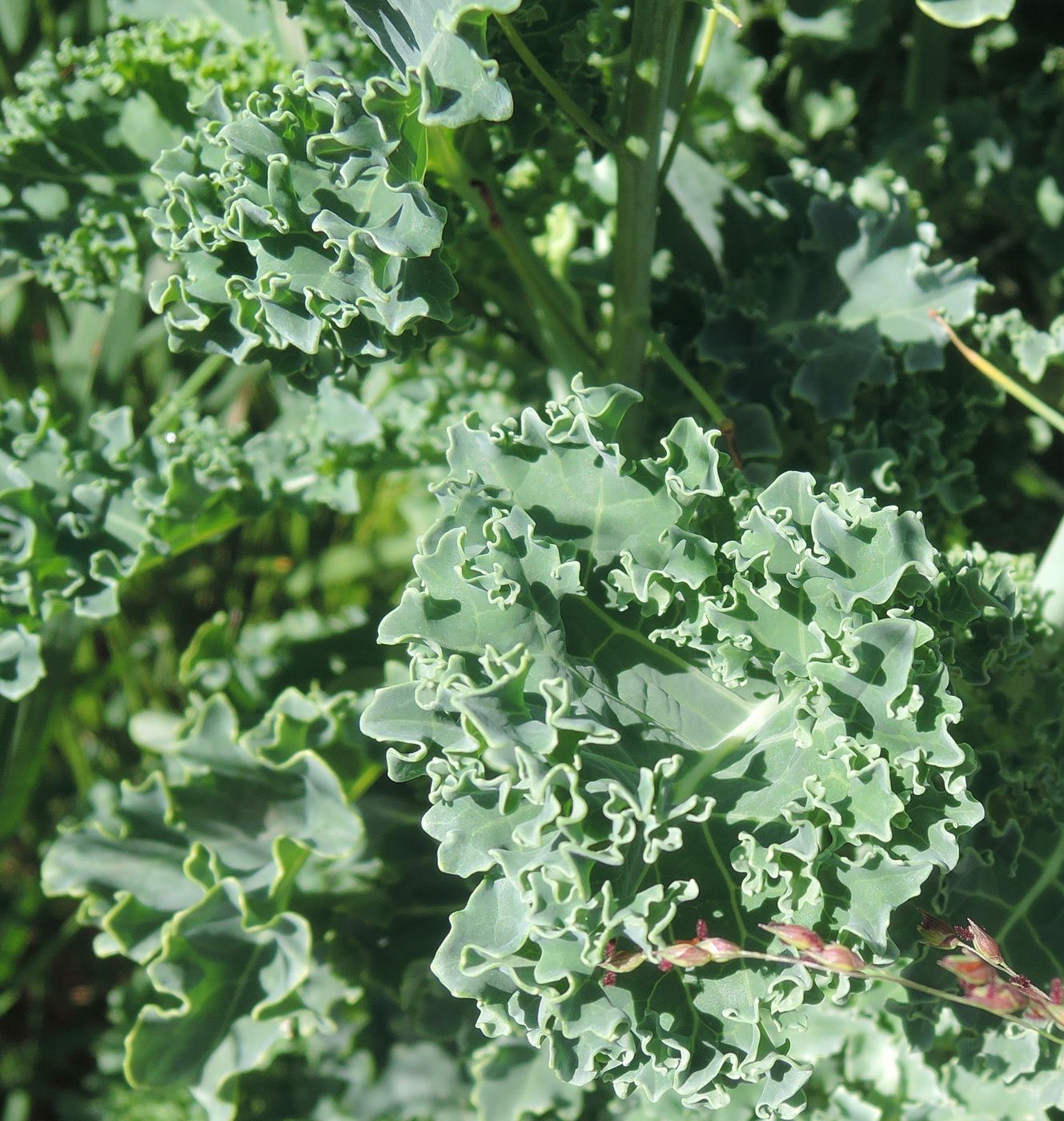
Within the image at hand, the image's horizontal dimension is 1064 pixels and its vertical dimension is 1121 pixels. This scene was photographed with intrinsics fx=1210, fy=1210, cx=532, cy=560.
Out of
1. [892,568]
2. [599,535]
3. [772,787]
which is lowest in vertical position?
[772,787]

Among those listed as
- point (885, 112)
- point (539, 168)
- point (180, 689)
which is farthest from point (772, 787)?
point (180, 689)

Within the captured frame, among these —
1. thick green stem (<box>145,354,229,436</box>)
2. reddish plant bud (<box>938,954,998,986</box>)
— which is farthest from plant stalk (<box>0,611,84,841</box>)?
reddish plant bud (<box>938,954,998,986</box>)

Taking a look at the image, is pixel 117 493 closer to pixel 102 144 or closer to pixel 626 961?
pixel 102 144

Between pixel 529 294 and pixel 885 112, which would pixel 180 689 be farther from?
pixel 885 112

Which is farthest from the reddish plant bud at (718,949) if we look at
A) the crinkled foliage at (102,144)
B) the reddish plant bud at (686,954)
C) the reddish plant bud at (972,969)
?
the crinkled foliage at (102,144)

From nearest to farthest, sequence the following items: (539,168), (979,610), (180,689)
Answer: (979,610) < (539,168) < (180,689)

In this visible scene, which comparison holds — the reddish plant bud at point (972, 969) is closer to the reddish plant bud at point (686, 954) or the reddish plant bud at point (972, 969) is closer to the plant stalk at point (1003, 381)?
the reddish plant bud at point (686, 954)

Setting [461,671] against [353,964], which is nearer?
[461,671]

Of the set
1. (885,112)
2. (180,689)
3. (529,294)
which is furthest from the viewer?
(180,689)
